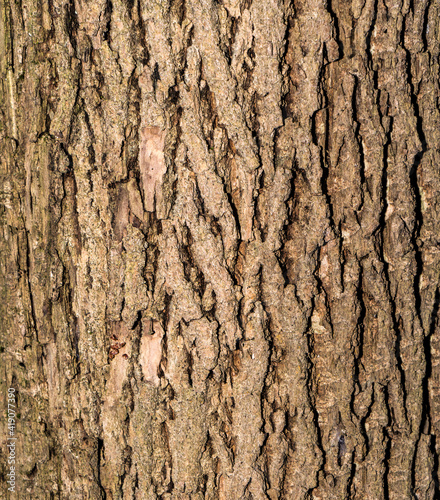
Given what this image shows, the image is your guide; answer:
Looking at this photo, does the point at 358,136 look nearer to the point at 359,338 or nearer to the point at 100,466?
the point at 359,338

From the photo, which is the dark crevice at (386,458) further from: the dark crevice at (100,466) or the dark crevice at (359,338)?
the dark crevice at (100,466)

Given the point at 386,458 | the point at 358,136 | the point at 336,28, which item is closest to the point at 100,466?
the point at 386,458

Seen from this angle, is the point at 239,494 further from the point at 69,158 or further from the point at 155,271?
the point at 69,158

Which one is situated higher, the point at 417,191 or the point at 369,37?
the point at 369,37

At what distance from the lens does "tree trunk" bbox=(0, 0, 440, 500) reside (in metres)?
1.24

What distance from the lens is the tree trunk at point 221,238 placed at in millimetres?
1236

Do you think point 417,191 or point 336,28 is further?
point 417,191

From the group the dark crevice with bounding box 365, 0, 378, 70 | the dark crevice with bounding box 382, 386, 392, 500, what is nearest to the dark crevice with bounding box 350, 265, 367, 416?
the dark crevice with bounding box 382, 386, 392, 500

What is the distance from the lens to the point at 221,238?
4.20 ft

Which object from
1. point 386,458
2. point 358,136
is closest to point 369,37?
point 358,136

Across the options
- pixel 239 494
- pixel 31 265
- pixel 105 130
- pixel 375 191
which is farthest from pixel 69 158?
pixel 239 494

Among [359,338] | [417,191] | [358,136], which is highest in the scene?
[358,136]

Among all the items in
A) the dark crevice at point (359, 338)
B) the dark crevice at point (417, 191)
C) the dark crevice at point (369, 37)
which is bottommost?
the dark crevice at point (359, 338)

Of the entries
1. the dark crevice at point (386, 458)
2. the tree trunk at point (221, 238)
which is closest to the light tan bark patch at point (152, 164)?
the tree trunk at point (221, 238)
